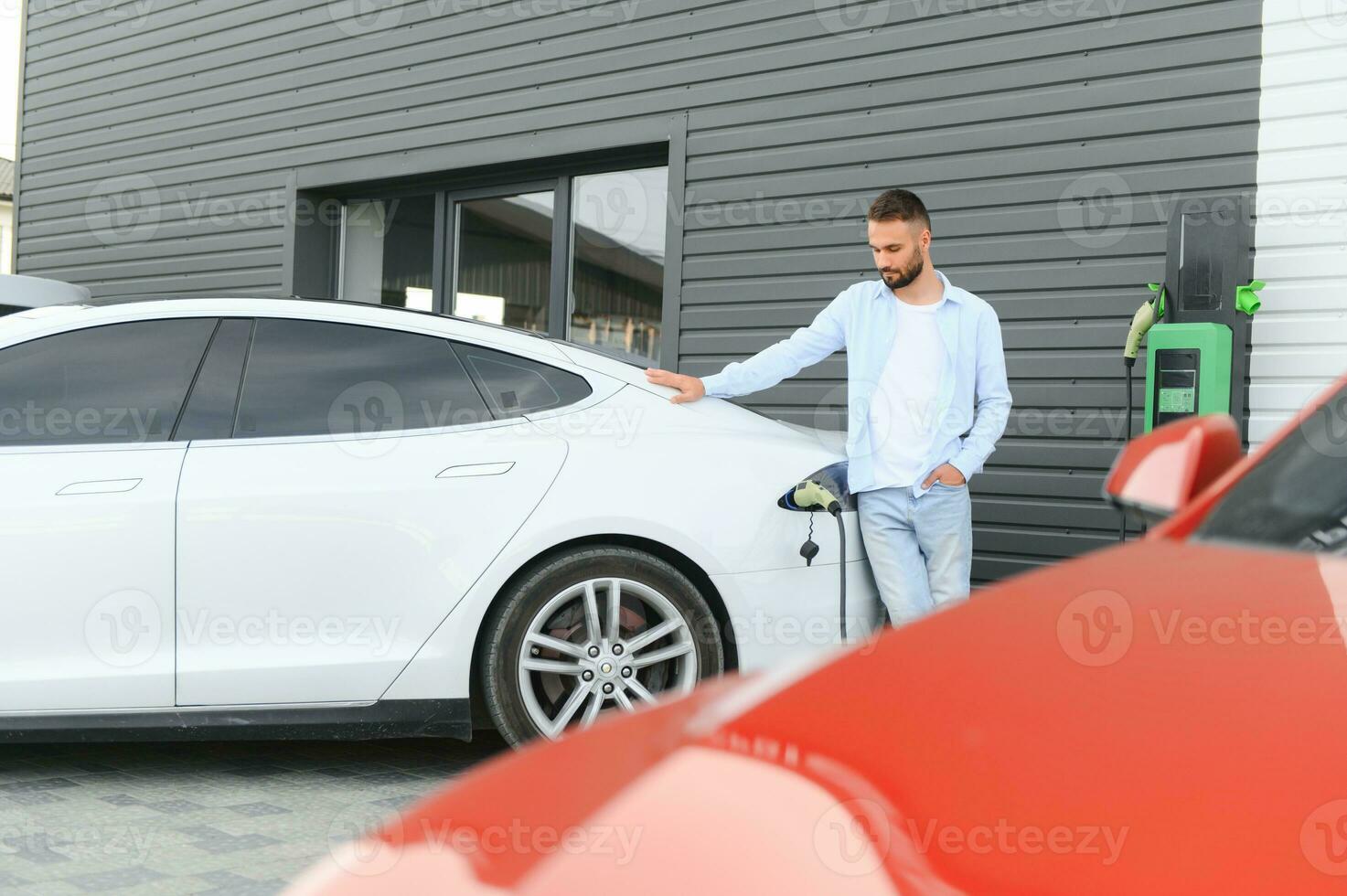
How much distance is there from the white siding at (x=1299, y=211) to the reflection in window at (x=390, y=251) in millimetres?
5646

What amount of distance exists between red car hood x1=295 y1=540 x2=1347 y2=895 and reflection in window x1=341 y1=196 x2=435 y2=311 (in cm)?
815

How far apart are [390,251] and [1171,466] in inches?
330

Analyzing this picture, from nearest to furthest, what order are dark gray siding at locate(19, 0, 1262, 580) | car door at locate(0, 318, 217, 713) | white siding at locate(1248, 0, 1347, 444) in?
1. car door at locate(0, 318, 217, 713)
2. white siding at locate(1248, 0, 1347, 444)
3. dark gray siding at locate(19, 0, 1262, 580)

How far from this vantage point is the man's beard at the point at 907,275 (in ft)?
14.3

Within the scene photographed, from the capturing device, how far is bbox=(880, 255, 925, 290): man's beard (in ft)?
14.3

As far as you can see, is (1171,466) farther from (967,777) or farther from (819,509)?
(819,509)

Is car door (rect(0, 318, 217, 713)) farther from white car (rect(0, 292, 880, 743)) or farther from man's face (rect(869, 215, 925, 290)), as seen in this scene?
man's face (rect(869, 215, 925, 290))

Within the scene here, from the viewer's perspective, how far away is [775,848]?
0.93 meters

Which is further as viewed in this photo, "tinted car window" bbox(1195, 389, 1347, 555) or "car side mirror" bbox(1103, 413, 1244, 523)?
"car side mirror" bbox(1103, 413, 1244, 523)

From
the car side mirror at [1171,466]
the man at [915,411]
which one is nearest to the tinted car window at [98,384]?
the man at [915,411]

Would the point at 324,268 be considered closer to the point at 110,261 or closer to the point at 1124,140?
the point at 110,261

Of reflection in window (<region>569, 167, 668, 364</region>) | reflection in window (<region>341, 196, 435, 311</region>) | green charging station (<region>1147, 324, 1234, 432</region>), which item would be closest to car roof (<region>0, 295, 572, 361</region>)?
green charging station (<region>1147, 324, 1234, 432</region>)

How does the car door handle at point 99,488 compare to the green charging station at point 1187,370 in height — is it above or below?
below

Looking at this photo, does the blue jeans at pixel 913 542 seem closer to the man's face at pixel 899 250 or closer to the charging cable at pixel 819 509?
the charging cable at pixel 819 509
